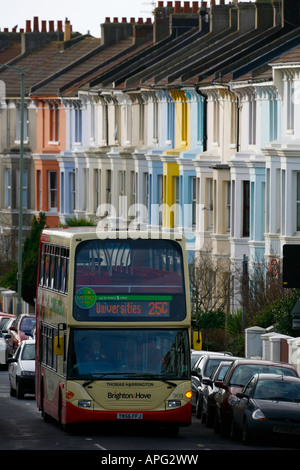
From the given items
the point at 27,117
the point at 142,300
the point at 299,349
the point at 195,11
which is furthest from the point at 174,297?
the point at 27,117

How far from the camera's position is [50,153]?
248 ft

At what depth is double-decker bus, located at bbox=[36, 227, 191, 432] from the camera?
87.6ft

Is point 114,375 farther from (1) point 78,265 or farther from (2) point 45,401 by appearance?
(2) point 45,401

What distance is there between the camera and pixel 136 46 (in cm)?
7212

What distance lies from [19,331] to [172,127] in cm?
1439

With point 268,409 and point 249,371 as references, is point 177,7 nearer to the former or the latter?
point 249,371

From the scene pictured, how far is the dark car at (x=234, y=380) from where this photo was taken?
92.0 ft

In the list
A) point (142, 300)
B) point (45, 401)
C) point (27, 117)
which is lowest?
point (45, 401)

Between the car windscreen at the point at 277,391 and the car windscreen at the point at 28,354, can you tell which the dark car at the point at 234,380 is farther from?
the car windscreen at the point at 28,354

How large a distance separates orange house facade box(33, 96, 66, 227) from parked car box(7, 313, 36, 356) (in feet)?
83.2

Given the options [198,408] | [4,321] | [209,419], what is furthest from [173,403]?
[4,321]

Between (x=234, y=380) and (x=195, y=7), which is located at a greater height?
(x=195, y=7)
